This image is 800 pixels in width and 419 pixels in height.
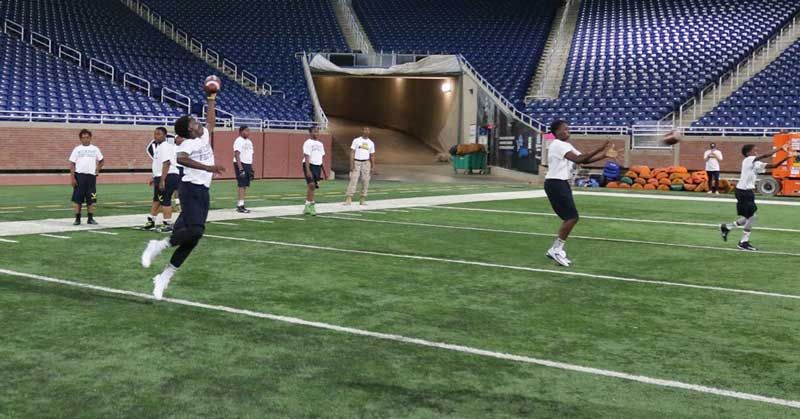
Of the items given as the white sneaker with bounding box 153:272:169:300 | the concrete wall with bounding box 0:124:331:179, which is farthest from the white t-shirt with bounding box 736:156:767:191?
the concrete wall with bounding box 0:124:331:179

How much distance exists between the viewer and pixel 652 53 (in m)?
38.9

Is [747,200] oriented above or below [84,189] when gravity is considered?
above

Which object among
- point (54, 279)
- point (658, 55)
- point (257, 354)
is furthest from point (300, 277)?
point (658, 55)

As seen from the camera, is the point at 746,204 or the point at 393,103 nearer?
the point at 746,204

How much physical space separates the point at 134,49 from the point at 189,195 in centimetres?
3180

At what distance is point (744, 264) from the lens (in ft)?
37.6

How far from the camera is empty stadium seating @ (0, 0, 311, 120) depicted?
35.2 m

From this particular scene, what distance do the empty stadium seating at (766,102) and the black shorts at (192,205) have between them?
2753 cm

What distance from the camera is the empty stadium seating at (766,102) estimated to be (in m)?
31.6

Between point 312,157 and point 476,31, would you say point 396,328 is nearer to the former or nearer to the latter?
point 312,157

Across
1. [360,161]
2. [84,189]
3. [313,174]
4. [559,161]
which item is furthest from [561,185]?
[360,161]

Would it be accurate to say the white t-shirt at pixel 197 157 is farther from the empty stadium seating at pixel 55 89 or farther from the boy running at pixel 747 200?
the empty stadium seating at pixel 55 89

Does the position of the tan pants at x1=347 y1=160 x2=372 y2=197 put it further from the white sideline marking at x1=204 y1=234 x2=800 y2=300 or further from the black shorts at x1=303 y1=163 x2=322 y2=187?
the white sideline marking at x1=204 y1=234 x2=800 y2=300

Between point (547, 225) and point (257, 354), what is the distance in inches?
423
